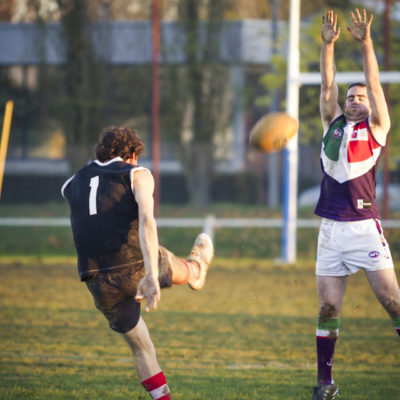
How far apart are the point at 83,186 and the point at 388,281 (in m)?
2.19

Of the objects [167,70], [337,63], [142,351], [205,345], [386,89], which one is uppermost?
[167,70]

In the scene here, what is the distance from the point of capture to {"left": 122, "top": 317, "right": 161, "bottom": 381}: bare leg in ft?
13.9

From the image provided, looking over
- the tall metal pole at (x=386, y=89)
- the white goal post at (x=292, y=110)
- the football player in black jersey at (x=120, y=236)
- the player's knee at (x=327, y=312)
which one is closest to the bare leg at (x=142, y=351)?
the football player in black jersey at (x=120, y=236)

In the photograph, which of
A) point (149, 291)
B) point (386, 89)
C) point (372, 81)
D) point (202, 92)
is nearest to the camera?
point (149, 291)

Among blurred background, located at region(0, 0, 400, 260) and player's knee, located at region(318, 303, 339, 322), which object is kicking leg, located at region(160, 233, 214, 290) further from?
blurred background, located at region(0, 0, 400, 260)

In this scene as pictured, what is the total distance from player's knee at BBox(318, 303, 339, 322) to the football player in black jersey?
120cm

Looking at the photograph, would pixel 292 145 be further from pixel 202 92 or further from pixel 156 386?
pixel 156 386

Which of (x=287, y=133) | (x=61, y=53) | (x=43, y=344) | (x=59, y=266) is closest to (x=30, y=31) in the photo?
(x=61, y=53)

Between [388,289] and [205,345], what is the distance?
2627 mm

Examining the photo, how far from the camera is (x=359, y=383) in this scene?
5.41 meters

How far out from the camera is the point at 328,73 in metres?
5.01

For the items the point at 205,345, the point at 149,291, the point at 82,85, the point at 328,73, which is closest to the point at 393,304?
the point at 328,73

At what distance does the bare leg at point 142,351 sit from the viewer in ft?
13.9

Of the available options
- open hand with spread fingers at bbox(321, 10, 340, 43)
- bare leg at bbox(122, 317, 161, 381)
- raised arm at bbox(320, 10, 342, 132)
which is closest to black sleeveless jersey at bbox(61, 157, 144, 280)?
bare leg at bbox(122, 317, 161, 381)
